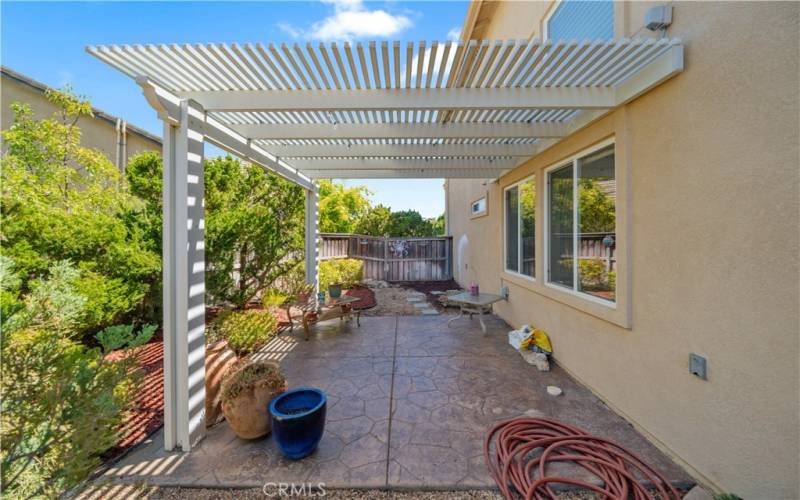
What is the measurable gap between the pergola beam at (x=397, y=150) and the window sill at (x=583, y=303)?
2148 millimetres

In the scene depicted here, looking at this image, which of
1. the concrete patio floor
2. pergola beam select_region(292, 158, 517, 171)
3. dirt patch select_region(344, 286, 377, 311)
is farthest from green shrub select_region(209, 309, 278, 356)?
pergola beam select_region(292, 158, 517, 171)

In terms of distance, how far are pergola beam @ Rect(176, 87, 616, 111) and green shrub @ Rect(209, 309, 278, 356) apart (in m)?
3.18

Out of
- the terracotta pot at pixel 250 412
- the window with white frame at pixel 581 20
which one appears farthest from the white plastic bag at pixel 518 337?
the window with white frame at pixel 581 20

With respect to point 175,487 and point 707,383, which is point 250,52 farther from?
point 707,383

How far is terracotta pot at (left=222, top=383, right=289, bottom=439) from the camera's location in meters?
2.66

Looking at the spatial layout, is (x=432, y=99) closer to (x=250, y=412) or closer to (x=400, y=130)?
(x=400, y=130)

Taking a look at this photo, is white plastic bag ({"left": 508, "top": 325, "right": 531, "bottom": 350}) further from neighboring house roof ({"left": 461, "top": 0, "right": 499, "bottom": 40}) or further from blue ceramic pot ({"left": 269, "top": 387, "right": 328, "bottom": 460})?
neighboring house roof ({"left": 461, "top": 0, "right": 499, "bottom": 40})

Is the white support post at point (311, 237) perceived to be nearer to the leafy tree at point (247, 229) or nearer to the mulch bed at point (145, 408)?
the leafy tree at point (247, 229)

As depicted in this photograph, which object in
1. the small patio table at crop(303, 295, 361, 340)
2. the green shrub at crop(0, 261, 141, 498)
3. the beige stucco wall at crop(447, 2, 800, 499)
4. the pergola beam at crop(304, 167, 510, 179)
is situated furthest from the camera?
the pergola beam at crop(304, 167, 510, 179)

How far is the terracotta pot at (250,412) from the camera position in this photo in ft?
8.74

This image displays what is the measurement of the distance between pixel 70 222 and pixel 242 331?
10.3ft

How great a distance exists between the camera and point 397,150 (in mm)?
4816

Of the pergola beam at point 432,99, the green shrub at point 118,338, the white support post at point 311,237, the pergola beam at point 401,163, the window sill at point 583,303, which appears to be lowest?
the window sill at point 583,303

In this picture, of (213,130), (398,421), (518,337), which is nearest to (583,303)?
(518,337)
